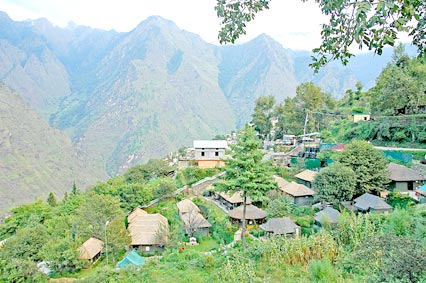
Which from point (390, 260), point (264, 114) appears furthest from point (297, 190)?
point (264, 114)

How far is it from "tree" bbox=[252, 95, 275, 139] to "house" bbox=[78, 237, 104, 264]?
87.0ft

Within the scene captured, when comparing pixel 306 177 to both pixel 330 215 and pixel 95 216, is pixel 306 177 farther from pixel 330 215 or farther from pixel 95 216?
pixel 95 216

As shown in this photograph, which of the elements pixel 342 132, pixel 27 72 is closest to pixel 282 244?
pixel 342 132

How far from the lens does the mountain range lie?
118 m

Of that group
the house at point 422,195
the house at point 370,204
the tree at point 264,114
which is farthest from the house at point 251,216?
the tree at point 264,114

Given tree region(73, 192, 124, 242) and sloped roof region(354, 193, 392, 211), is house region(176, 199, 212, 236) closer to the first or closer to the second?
tree region(73, 192, 124, 242)

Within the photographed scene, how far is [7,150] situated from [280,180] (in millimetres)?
76709

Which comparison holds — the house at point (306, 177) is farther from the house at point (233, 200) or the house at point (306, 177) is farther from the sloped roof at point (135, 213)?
the sloped roof at point (135, 213)

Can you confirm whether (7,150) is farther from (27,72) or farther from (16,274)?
(27,72)

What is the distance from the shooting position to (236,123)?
138000 millimetres

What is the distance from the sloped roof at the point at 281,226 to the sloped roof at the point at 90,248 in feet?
32.4

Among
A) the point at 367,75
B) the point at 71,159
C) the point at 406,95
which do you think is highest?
the point at 367,75

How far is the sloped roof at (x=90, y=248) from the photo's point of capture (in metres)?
19.0

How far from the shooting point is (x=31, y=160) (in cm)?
8162
